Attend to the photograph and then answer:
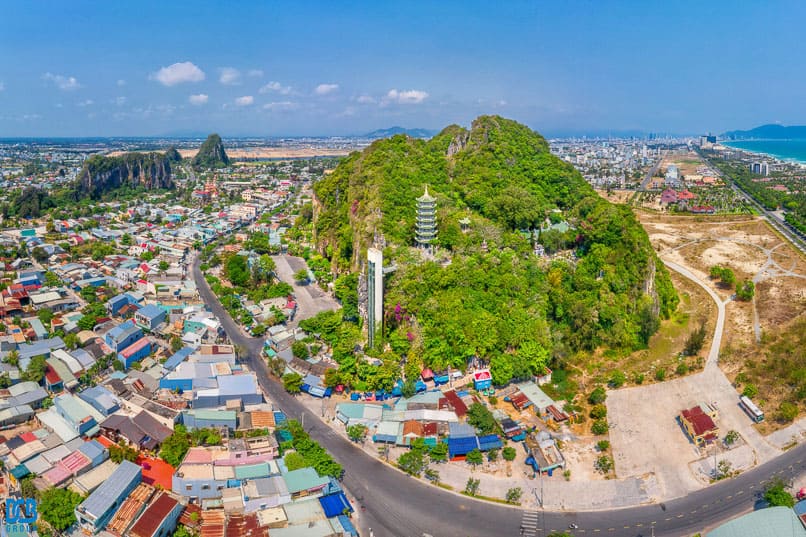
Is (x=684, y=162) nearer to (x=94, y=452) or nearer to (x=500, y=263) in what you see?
(x=500, y=263)

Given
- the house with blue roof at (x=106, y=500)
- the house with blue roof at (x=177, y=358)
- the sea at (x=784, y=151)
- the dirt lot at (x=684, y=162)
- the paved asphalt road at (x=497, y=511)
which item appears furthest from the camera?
the sea at (x=784, y=151)

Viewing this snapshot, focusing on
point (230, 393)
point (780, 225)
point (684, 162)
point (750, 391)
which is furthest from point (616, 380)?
point (684, 162)

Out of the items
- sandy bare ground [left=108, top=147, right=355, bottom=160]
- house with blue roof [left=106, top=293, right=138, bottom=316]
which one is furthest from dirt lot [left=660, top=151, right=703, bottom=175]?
house with blue roof [left=106, top=293, right=138, bottom=316]

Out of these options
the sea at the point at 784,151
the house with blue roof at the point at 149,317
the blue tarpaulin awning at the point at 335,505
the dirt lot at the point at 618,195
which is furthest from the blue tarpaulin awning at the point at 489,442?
the sea at the point at 784,151

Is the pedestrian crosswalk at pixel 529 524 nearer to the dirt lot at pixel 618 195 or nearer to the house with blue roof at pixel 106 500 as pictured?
the house with blue roof at pixel 106 500

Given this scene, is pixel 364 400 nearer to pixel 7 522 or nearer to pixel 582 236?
pixel 7 522

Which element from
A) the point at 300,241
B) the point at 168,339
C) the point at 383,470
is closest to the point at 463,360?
the point at 383,470
